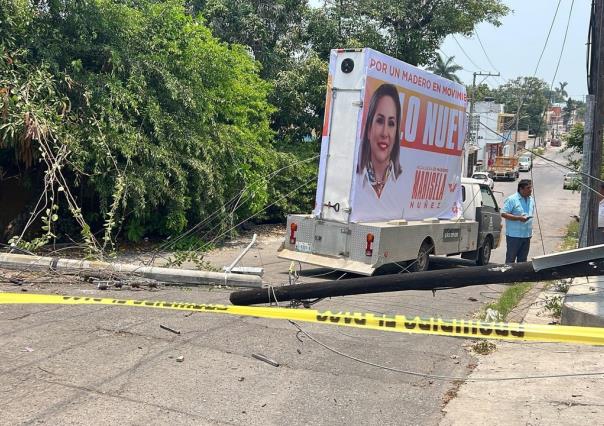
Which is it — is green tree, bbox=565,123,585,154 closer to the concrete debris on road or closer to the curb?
the curb

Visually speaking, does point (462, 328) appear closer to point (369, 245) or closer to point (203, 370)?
point (203, 370)

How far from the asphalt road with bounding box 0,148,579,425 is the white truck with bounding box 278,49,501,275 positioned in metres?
2.57

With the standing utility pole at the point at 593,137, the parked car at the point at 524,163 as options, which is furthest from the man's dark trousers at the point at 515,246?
the parked car at the point at 524,163

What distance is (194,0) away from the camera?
2284cm

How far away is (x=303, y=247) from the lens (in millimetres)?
10734

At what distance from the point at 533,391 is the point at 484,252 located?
962cm

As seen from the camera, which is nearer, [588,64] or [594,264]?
[594,264]

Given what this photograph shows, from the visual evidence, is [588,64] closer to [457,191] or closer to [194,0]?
[457,191]

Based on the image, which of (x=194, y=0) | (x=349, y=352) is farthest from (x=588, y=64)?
(x=194, y=0)

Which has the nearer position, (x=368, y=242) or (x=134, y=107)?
(x=368, y=242)

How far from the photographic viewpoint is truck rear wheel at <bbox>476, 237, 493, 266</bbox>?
14.3 m

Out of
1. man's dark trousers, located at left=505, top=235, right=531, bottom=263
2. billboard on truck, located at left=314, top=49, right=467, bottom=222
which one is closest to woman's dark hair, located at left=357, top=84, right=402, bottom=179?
billboard on truck, located at left=314, top=49, right=467, bottom=222

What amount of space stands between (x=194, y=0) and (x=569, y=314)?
63.4 ft

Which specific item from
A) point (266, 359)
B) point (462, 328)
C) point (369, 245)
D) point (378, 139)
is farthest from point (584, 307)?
point (378, 139)
